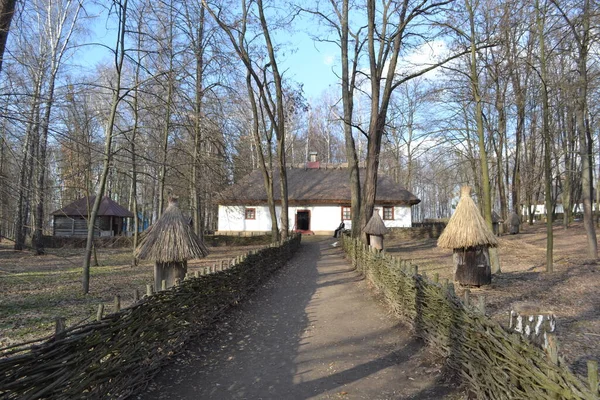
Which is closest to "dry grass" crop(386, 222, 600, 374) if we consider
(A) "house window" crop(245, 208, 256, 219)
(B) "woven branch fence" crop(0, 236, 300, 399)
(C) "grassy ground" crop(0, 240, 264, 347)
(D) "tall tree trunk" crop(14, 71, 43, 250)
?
(B) "woven branch fence" crop(0, 236, 300, 399)

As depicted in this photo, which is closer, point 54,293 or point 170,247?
point 170,247

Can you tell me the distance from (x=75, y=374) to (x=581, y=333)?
7.22 meters

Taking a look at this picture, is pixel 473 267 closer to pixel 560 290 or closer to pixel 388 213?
pixel 560 290

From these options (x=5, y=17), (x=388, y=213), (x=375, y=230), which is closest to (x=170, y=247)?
(x=5, y=17)

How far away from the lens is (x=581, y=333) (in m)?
6.92

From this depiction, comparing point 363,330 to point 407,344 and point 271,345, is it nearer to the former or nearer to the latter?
point 407,344

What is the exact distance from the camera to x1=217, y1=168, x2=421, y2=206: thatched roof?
35219 mm

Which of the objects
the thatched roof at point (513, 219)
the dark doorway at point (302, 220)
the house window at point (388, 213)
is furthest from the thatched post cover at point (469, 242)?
the dark doorway at point (302, 220)

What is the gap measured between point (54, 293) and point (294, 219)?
25.7 meters

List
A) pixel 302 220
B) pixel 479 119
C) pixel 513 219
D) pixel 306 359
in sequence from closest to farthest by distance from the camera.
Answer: pixel 306 359 < pixel 479 119 < pixel 513 219 < pixel 302 220

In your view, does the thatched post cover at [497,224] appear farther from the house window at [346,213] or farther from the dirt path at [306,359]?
the dirt path at [306,359]

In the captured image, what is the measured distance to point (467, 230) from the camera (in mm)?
10094

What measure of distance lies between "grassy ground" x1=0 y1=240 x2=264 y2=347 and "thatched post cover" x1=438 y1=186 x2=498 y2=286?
7531mm

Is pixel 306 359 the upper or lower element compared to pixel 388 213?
lower
